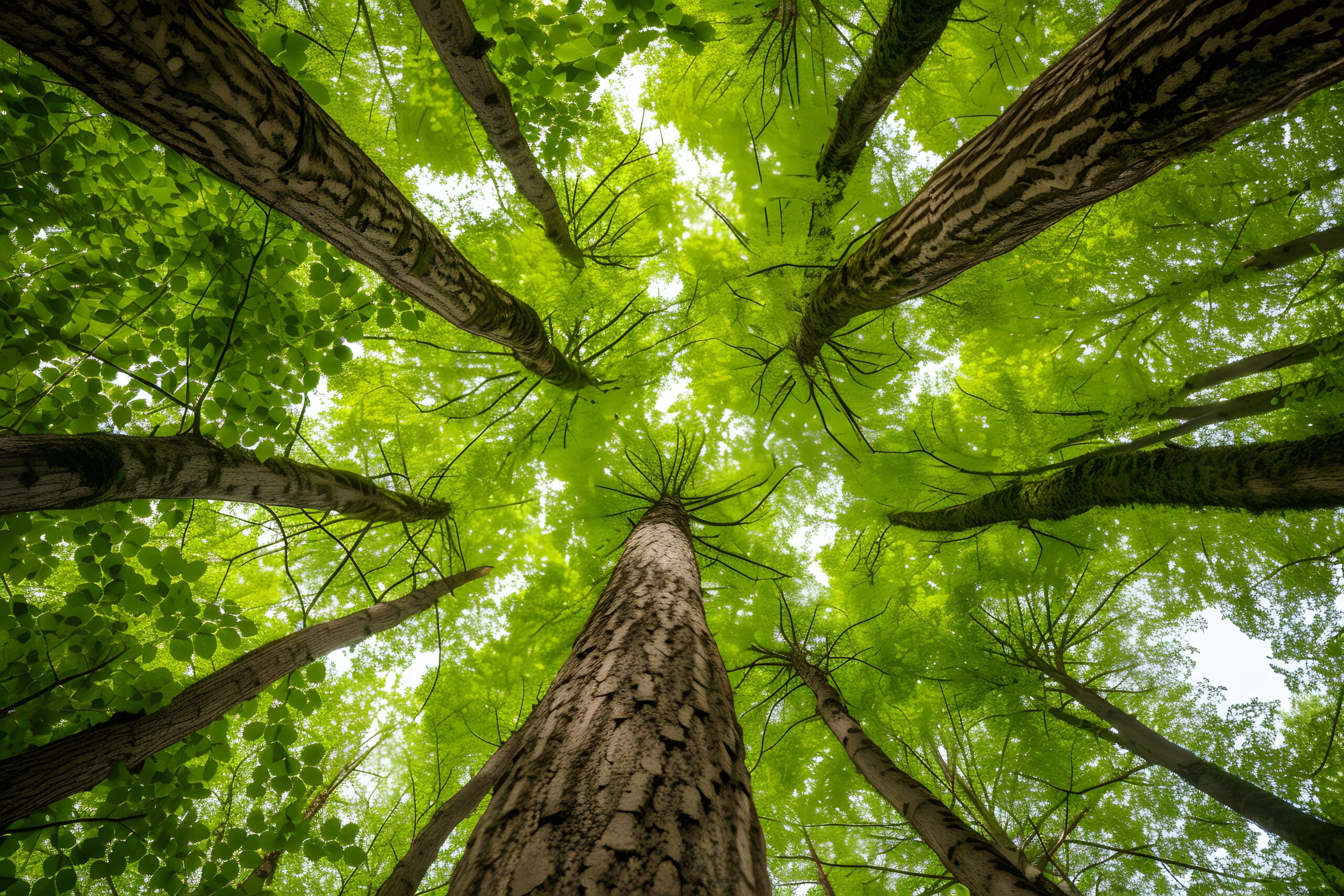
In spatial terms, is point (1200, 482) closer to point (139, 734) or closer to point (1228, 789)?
point (1228, 789)

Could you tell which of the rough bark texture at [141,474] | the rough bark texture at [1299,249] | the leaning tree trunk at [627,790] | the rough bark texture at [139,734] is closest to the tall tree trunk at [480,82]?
the rough bark texture at [141,474]

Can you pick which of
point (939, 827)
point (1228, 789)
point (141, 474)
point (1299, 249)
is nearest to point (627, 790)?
point (141, 474)

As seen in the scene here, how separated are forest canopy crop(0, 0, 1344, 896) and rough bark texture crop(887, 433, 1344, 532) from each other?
0.03m

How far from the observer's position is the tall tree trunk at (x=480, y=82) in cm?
220

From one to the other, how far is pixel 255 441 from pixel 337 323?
0.80 meters

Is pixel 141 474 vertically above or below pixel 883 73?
below

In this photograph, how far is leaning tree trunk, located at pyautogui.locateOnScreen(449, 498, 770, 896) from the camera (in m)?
0.68

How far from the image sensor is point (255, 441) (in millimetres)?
2607

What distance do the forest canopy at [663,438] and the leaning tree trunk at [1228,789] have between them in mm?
27

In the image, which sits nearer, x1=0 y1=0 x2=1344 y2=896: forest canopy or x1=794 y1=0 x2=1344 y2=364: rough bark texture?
x1=794 y1=0 x2=1344 y2=364: rough bark texture

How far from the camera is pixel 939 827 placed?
3.02 m

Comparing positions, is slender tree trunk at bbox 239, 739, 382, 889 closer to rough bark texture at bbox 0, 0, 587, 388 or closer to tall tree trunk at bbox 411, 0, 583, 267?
rough bark texture at bbox 0, 0, 587, 388

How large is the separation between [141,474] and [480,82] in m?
2.50

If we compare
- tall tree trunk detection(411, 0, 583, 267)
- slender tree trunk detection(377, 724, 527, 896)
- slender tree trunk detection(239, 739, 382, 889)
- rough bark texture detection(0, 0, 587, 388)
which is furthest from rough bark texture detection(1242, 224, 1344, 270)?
slender tree trunk detection(239, 739, 382, 889)
